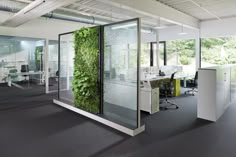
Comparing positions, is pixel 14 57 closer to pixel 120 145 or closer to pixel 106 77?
pixel 106 77

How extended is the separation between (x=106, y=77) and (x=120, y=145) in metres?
1.72

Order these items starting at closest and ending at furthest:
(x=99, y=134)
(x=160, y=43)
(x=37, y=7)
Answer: (x=99, y=134), (x=37, y=7), (x=160, y=43)

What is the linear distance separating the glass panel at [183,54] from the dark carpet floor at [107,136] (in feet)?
15.4

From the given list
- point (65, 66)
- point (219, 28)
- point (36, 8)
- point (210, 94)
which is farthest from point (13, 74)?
point (219, 28)

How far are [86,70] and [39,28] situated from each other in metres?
4.32

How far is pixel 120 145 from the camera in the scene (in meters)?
3.18

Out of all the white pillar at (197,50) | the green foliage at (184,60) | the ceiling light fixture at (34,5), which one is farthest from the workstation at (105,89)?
the green foliage at (184,60)

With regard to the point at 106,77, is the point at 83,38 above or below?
above

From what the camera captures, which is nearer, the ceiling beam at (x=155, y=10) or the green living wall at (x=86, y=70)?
→ the green living wall at (x=86, y=70)

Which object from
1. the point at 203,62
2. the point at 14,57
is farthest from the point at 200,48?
the point at 14,57

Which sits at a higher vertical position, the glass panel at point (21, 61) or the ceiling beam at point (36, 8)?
the ceiling beam at point (36, 8)

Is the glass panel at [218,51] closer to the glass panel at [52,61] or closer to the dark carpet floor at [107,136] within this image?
→ the dark carpet floor at [107,136]

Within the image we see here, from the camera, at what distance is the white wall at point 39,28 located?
7.22 m

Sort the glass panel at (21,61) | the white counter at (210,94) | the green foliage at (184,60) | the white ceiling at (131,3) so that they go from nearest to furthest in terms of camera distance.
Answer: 1. the white counter at (210,94)
2. the white ceiling at (131,3)
3. the glass panel at (21,61)
4. the green foliage at (184,60)
